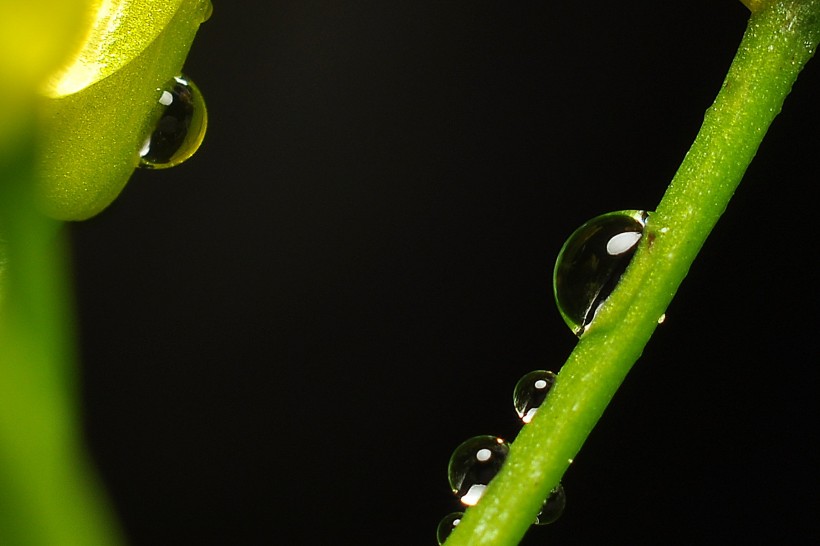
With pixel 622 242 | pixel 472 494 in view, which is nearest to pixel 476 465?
pixel 472 494

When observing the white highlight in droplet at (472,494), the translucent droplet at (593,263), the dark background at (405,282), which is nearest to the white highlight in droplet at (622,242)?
the translucent droplet at (593,263)

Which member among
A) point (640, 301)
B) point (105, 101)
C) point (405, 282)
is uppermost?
point (405, 282)

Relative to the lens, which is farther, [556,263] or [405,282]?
[405,282]

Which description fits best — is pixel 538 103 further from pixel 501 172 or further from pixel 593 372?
pixel 593 372

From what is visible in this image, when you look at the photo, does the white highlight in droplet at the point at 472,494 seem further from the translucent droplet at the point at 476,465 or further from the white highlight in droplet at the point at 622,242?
the white highlight in droplet at the point at 622,242

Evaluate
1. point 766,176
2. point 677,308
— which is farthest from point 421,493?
point 766,176

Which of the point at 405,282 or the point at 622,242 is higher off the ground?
the point at 405,282

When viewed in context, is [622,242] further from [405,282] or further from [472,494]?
[405,282]
